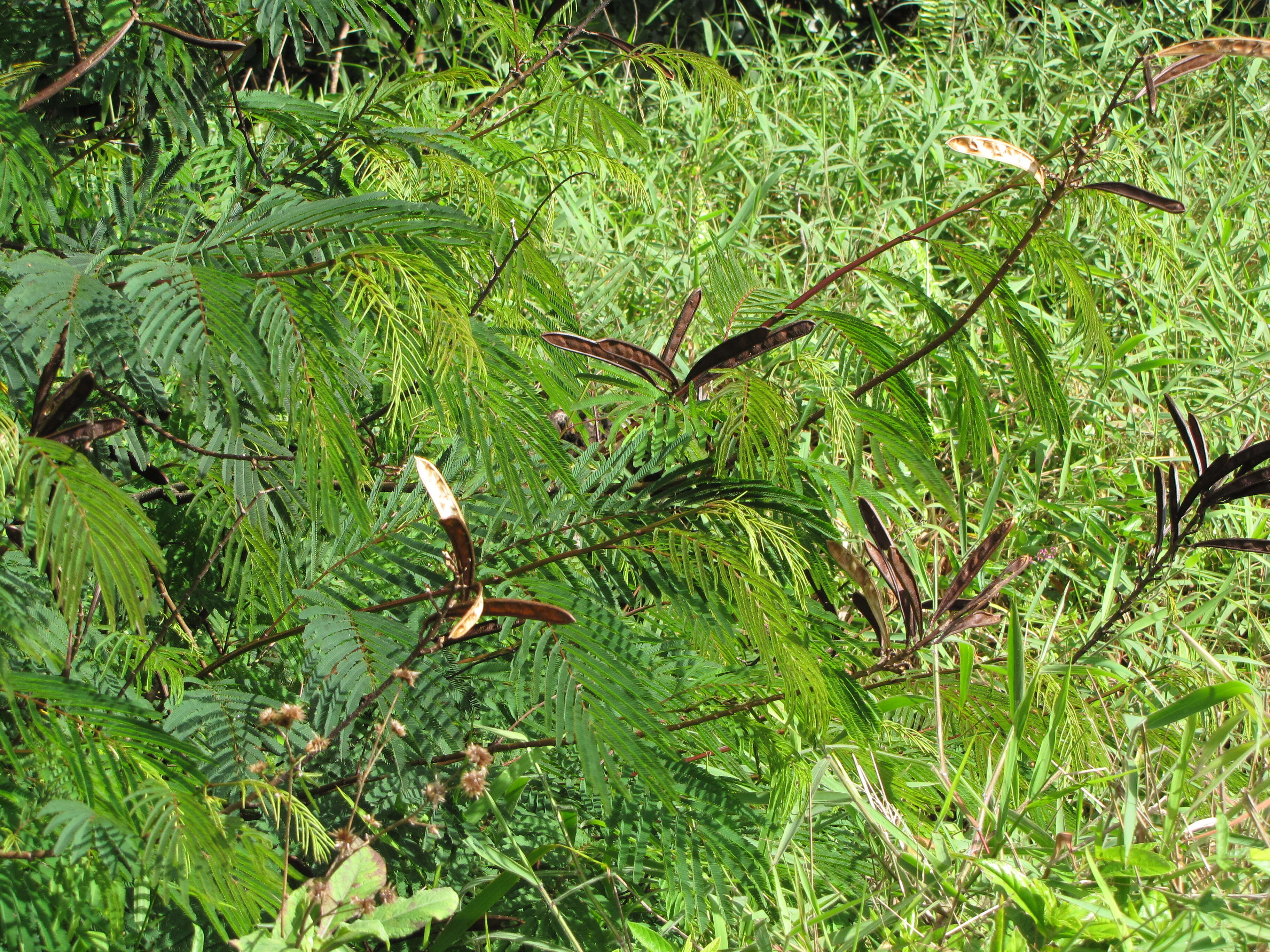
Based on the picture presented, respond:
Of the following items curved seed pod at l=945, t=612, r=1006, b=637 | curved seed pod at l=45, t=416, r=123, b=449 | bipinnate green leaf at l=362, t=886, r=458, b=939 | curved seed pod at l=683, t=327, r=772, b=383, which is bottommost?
curved seed pod at l=945, t=612, r=1006, b=637

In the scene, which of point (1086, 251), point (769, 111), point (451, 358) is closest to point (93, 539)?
point (451, 358)

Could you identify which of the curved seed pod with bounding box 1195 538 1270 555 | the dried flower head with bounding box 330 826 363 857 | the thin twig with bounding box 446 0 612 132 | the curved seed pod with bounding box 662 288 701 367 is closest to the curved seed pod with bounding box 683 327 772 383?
the curved seed pod with bounding box 662 288 701 367

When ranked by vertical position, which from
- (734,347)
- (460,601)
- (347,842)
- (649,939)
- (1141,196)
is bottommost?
(649,939)

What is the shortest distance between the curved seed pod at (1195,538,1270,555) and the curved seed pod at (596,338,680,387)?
0.76 metres

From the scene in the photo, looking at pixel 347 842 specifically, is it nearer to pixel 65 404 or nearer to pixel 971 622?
pixel 65 404

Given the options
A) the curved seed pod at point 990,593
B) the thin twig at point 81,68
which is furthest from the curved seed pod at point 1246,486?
the thin twig at point 81,68

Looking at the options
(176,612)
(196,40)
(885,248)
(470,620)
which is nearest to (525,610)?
(470,620)

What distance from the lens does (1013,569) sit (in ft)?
4.31

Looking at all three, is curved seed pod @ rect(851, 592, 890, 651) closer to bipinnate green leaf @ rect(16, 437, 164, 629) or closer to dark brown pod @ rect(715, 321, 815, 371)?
dark brown pod @ rect(715, 321, 815, 371)

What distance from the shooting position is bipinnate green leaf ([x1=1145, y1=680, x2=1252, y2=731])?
0.87 meters

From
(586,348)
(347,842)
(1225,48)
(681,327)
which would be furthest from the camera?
(681,327)

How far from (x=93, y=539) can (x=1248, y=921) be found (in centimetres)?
86

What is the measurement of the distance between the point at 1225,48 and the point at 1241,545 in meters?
0.70

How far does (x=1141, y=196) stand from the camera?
3.36 ft
